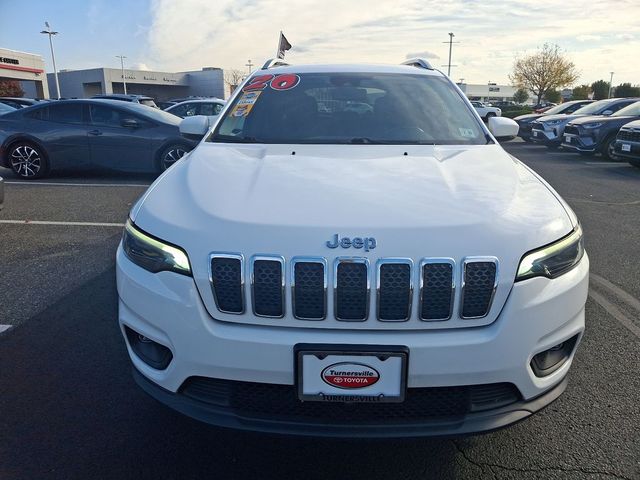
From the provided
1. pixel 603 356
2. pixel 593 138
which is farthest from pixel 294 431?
pixel 593 138

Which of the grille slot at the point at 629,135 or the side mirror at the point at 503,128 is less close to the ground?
the side mirror at the point at 503,128

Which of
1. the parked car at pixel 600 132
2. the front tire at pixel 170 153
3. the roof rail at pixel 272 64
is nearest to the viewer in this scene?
the roof rail at pixel 272 64

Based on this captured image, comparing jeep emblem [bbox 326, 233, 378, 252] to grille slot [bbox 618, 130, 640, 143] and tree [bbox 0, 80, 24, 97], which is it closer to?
grille slot [bbox 618, 130, 640, 143]

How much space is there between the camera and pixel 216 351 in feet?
6.09

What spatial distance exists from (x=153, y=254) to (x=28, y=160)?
8.60m

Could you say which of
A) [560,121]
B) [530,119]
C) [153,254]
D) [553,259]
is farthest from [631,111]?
[153,254]

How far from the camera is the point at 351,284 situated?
1835 millimetres

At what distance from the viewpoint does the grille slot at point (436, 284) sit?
1.84 metres

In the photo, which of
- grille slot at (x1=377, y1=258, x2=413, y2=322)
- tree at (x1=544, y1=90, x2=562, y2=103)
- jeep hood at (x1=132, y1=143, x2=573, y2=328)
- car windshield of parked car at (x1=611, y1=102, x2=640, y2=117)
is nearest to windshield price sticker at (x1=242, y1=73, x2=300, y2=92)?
jeep hood at (x1=132, y1=143, x2=573, y2=328)

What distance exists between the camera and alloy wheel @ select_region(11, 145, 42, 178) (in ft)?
30.2

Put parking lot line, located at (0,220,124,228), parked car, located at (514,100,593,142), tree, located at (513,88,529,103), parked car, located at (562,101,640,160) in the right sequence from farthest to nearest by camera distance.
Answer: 1. tree, located at (513,88,529,103)
2. parked car, located at (514,100,593,142)
3. parked car, located at (562,101,640,160)
4. parking lot line, located at (0,220,124,228)

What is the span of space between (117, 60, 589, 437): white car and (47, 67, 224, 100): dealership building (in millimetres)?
75954

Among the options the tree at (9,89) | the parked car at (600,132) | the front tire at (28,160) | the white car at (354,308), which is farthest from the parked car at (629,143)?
the tree at (9,89)

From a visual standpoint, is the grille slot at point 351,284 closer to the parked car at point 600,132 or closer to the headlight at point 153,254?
the headlight at point 153,254
